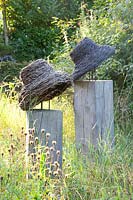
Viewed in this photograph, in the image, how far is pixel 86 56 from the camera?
350cm

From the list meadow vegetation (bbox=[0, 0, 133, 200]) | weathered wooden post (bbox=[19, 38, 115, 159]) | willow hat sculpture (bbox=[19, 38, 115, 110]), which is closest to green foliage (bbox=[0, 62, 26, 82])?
meadow vegetation (bbox=[0, 0, 133, 200])

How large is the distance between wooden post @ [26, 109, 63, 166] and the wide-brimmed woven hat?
1.87 feet

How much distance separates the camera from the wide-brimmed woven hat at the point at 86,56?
11.3 ft

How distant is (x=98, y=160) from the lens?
10.2ft

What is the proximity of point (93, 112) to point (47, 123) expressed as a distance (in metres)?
0.63

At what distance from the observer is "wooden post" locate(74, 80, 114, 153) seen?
3.50m

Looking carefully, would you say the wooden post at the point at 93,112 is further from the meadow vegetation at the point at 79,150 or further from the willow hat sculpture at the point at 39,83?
the willow hat sculpture at the point at 39,83

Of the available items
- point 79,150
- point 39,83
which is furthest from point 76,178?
point 39,83

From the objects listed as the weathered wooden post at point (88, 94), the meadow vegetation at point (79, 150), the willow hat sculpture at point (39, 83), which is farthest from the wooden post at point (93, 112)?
the willow hat sculpture at point (39, 83)

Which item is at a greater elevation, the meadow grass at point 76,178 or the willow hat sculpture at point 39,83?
the willow hat sculpture at point 39,83

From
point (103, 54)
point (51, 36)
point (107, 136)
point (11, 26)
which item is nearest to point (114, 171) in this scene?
point (107, 136)

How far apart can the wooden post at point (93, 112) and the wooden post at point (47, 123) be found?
20.4 inches

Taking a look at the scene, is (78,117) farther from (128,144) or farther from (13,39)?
(13,39)

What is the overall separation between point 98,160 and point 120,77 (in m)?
2.57
